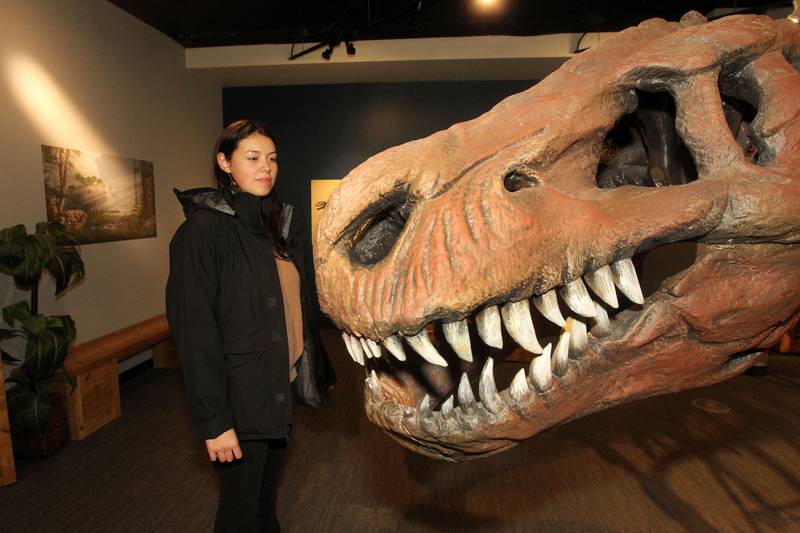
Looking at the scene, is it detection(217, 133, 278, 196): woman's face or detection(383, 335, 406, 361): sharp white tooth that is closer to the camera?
detection(383, 335, 406, 361): sharp white tooth

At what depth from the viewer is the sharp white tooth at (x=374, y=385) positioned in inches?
56.6

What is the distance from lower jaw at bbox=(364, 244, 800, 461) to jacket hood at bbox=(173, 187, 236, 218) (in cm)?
115

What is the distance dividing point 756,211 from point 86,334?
226 inches

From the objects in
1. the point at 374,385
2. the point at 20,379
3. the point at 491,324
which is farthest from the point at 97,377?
the point at 491,324

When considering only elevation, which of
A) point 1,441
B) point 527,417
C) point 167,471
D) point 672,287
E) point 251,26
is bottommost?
point 167,471

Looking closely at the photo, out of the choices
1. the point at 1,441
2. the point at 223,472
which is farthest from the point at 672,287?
the point at 1,441

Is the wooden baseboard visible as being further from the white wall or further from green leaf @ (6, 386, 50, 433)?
green leaf @ (6, 386, 50, 433)

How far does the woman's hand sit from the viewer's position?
1930 millimetres

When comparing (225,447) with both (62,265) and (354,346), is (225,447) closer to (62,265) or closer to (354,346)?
(354,346)

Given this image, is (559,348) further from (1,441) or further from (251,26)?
(251,26)

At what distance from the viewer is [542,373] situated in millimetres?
1257

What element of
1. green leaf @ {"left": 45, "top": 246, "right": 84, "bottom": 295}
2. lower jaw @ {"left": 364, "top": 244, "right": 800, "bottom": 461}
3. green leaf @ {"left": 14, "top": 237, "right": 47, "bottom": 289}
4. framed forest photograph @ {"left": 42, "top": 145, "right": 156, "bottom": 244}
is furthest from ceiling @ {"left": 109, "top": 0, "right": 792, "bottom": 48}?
lower jaw @ {"left": 364, "top": 244, "right": 800, "bottom": 461}

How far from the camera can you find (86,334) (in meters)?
5.21

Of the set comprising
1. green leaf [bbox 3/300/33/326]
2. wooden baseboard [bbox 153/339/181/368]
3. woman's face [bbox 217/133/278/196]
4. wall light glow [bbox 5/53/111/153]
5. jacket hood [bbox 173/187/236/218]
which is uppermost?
wall light glow [bbox 5/53/111/153]
